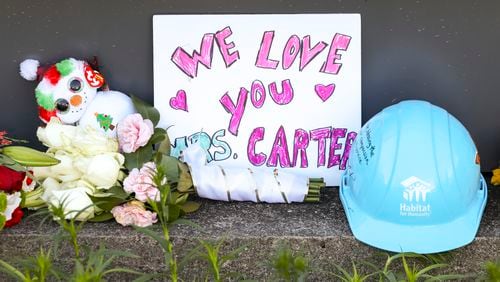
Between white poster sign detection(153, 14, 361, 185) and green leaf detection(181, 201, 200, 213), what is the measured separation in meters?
0.28

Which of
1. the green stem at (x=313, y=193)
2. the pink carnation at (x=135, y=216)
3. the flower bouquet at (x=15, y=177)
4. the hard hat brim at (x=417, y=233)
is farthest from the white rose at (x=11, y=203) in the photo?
the hard hat brim at (x=417, y=233)

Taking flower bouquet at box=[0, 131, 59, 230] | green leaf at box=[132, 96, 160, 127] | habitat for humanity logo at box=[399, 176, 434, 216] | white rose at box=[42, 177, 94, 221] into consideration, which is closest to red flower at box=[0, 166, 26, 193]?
flower bouquet at box=[0, 131, 59, 230]

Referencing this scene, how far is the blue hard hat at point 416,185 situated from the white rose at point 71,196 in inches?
30.8

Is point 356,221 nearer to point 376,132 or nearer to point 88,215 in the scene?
point 376,132

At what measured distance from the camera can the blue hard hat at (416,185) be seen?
2137mm

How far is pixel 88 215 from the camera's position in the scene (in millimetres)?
2275

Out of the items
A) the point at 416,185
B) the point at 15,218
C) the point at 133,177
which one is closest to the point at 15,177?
the point at 15,218

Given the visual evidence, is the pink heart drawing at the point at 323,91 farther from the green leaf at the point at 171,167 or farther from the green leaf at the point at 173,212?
the green leaf at the point at 173,212

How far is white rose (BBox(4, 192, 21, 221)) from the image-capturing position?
226 cm

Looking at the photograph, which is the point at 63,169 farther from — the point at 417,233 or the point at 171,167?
the point at 417,233

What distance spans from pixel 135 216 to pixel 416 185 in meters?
0.82

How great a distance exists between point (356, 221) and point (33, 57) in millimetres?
1279

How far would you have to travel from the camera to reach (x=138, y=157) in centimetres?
240

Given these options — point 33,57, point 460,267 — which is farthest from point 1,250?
point 460,267
